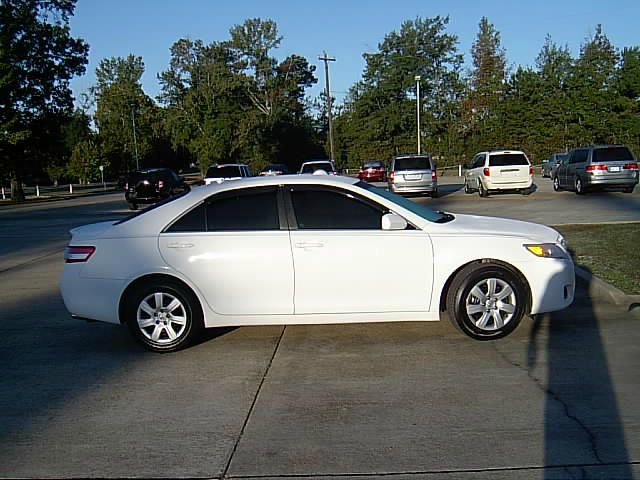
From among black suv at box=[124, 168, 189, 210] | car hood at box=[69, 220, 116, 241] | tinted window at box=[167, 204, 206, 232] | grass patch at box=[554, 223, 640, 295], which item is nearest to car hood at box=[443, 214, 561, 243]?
grass patch at box=[554, 223, 640, 295]

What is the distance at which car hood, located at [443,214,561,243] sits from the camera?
6.58 metres

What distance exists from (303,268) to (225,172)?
21.4 m

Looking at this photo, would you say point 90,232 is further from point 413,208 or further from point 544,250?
point 544,250

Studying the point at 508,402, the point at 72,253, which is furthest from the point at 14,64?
the point at 508,402

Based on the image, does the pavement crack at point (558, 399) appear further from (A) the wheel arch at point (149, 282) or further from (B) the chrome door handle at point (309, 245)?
(A) the wheel arch at point (149, 282)

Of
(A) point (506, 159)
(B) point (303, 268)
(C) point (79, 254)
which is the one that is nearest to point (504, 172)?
(A) point (506, 159)

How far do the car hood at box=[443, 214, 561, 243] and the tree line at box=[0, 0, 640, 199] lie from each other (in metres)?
44.0

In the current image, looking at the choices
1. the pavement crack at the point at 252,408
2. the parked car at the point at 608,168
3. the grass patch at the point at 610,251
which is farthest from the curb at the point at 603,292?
the parked car at the point at 608,168

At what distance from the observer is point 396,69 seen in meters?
71.1

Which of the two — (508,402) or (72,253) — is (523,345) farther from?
(72,253)

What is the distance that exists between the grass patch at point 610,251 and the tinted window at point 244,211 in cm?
443

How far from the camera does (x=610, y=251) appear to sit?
35.8 feet

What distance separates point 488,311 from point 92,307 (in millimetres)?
3829

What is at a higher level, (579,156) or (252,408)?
(579,156)
